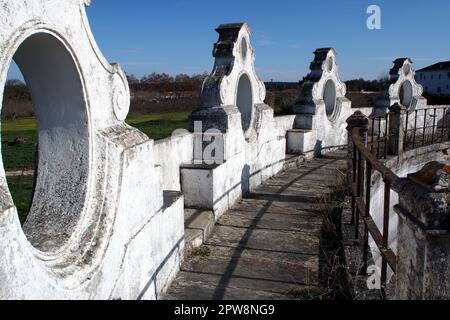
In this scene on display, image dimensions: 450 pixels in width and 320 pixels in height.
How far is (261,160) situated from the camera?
7824 mm

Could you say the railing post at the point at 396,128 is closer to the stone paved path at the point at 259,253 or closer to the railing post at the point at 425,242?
the stone paved path at the point at 259,253

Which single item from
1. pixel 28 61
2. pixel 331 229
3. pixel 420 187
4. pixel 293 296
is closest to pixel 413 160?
pixel 331 229

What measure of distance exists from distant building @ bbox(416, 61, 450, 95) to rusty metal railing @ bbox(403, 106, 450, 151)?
61.4m

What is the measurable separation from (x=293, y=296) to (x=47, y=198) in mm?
2278

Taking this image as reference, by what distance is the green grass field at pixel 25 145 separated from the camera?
7.46 metres

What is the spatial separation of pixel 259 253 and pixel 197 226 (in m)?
0.84

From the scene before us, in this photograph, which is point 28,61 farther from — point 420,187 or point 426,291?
point 426,291

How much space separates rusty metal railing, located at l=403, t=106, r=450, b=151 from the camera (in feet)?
32.2

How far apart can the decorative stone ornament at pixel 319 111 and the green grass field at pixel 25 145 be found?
5.82m

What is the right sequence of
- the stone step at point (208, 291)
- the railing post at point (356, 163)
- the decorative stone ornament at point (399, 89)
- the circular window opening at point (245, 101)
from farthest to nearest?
1. the decorative stone ornament at point (399, 89)
2. the circular window opening at point (245, 101)
3. the railing post at point (356, 163)
4. the stone step at point (208, 291)

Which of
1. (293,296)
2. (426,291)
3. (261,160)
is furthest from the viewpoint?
(261,160)

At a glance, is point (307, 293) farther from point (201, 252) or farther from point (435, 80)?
point (435, 80)

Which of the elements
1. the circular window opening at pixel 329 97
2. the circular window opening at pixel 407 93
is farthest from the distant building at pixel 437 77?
the circular window opening at pixel 329 97
